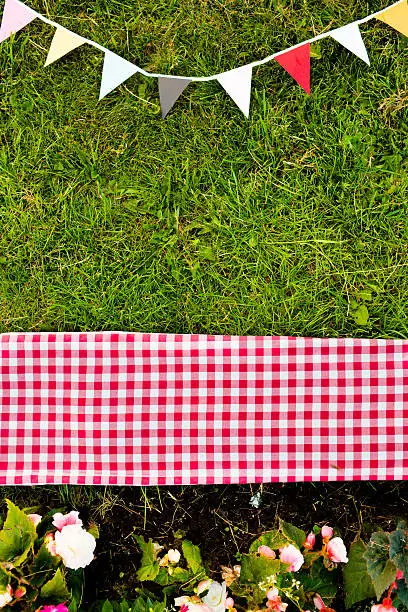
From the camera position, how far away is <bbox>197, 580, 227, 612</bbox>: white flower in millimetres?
1675

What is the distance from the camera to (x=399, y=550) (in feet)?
5.29

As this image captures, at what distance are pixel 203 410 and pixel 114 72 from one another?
1.06 metres

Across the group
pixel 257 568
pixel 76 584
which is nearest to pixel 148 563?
pixel 76 584

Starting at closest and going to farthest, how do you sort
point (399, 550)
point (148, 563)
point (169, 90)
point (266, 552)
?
1. point (399, 550)
2. point (266, 552)
3. point (148, 563)
4. point (169, 90)

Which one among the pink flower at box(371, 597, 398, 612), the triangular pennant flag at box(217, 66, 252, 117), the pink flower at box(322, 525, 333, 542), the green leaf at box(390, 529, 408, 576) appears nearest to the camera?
the green leaf at box(390, 529, 408, 576)

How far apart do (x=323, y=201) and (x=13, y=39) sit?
1.09m

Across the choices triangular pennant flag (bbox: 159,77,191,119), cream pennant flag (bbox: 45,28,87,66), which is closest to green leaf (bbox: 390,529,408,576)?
triangular pennant flag (bbox: 159,77,191,119)

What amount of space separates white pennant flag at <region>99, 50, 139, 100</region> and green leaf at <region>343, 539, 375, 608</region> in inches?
60.2

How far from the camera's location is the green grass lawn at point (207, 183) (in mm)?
1936

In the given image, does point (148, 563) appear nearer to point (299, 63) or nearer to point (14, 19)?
point (299, 63)

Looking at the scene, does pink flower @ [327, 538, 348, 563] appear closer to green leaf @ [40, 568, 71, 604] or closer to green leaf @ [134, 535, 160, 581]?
green leaf @ [134, 535, 160, 581]

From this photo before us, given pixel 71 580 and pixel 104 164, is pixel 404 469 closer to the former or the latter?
pixel 71 580

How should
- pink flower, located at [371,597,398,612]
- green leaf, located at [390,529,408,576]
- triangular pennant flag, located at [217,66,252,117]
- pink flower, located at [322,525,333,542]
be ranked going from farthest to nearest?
triangular pennant flag, located at [217,66,252,117] → pink flower, located at [322,525,333,542] → pink flower, located at [371,597,398,612] → green leaf, located at [390,529,408,576]

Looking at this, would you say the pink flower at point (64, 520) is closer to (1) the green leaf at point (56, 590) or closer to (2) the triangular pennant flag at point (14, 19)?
(1) the green leaf at point (56, 590)
